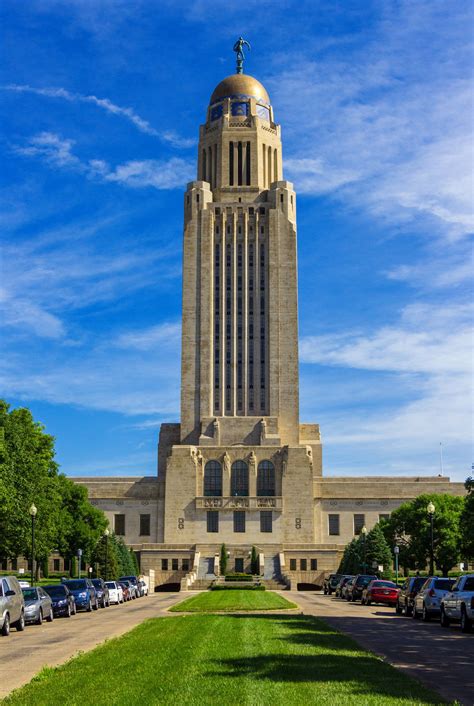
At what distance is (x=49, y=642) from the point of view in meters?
26.8

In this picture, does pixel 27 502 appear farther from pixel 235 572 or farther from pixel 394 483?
pixel 394 483

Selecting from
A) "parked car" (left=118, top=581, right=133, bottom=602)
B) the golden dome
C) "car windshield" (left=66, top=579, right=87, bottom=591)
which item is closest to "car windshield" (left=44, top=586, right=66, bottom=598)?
"car windshield" (left=66, top=579, right=87, bottom=591)

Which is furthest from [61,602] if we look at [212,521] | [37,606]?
[212,521]

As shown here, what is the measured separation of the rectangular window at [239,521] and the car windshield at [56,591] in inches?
3097

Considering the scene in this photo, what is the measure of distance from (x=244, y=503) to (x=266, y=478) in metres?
4.45

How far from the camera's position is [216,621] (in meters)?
31.4

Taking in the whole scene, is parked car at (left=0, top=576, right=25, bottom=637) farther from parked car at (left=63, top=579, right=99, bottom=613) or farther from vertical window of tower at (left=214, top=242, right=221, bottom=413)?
vertical window of tower at (left=214, top=242, right=221, bottom=413)

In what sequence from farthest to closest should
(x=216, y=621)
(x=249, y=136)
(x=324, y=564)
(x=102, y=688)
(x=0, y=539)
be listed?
1. (x=249, y=136)
2. (x=324, y=564)
3. (x=0, y=539)
4. (x=216, y=621)
5. (x=102, y=688)

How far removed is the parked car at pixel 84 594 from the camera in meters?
46.5

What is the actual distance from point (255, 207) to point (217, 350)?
2077cm

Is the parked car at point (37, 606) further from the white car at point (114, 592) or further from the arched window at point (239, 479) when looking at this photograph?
the arched window at point (239, 479)

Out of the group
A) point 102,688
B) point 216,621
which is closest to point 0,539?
point 216,621

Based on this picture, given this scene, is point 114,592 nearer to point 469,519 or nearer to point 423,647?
point 469,519

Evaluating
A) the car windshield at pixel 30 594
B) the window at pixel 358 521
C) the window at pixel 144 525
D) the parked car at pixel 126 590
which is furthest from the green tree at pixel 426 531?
the car windshield at pixel 30 594
